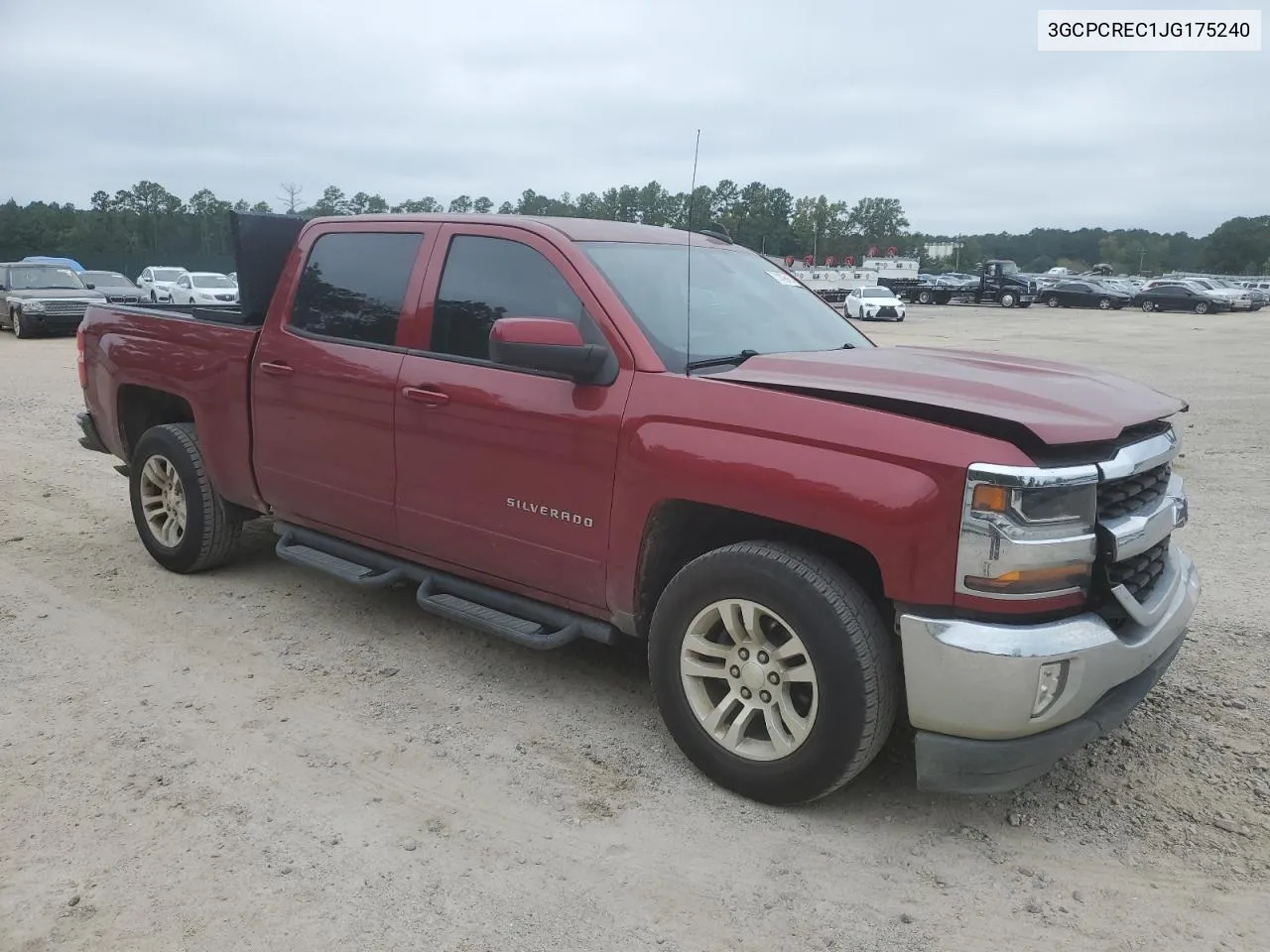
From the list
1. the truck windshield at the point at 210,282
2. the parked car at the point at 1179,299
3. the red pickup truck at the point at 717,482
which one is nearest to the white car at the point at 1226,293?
the parked car at the point at 1179,299

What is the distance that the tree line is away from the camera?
673 centimetres

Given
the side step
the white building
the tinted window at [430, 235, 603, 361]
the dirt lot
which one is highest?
the white building

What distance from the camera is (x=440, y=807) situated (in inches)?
125

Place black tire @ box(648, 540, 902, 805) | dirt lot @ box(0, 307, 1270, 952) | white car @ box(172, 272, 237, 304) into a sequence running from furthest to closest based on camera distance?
white car @ box(172, 272, 237, 304) → black tire @ box(648, 540, 902, 805) → dirt lot @ box(0, 307, 1270, 952)

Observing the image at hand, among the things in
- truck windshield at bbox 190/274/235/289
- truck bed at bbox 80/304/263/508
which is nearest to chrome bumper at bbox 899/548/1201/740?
truck bed at bbox 80/304/263/508

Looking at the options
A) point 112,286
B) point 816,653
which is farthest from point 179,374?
point 112,286

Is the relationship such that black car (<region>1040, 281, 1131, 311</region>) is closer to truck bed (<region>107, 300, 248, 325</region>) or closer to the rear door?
truck bed (<region>107, 300, 248, 325</region>)

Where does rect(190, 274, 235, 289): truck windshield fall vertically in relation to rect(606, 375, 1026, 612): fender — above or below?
above

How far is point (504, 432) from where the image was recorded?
371 centimetres

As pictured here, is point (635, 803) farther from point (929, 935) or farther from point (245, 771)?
point (245, 771)

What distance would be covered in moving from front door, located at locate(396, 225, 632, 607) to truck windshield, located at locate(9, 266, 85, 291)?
21.7 meters

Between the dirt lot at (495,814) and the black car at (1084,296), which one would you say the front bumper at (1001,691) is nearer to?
the dirt lot at (495,814)

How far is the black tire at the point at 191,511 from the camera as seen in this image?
5.14 m

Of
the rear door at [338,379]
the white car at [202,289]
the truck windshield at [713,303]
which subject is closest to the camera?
the truck windshield at [713,303]
